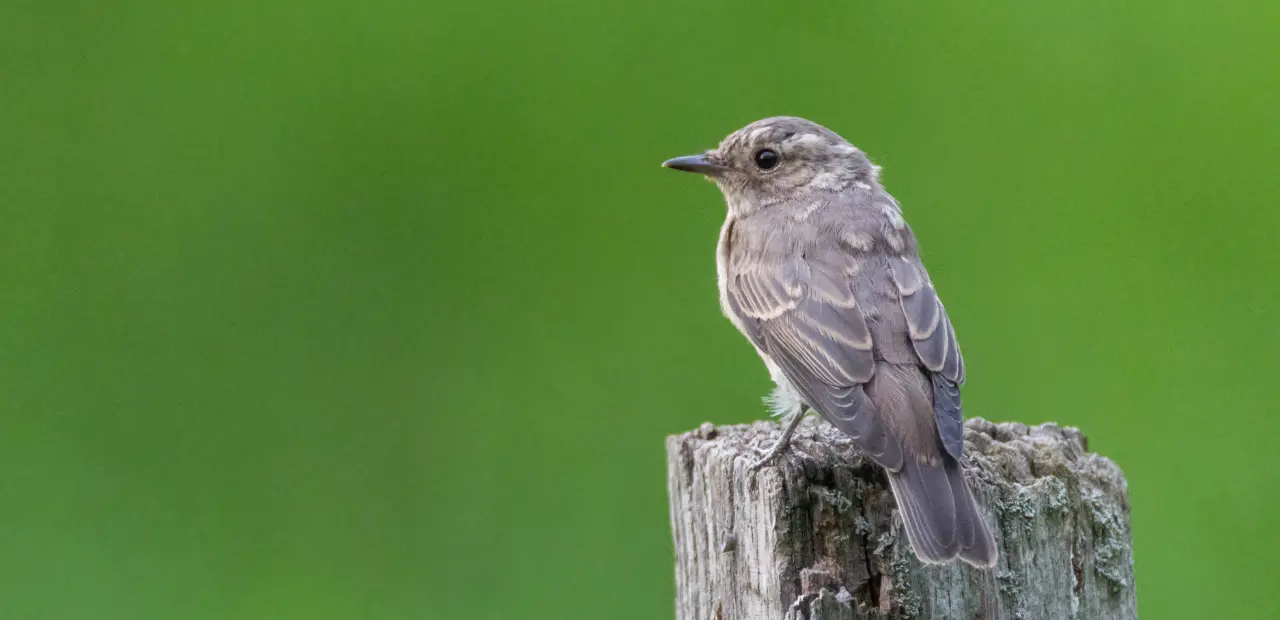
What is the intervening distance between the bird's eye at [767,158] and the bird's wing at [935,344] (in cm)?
104

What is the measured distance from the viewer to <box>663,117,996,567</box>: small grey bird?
3.74m

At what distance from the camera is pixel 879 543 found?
141 inches

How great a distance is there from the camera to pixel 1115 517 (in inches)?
146

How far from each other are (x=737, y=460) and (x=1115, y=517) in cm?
109

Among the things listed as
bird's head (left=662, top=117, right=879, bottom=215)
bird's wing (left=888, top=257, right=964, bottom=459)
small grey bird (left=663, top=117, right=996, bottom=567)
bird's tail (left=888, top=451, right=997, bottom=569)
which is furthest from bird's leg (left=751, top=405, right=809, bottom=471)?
bird's head (left=662, top=117, right=879, bottom=215)

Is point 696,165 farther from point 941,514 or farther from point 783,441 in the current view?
point 941,514

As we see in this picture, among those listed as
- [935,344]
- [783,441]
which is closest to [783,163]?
[935,344]

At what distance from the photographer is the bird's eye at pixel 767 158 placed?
570 centimetres

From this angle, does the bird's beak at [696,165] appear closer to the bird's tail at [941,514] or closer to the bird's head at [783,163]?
the bird's head at [783,163]

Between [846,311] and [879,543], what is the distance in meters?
1.16

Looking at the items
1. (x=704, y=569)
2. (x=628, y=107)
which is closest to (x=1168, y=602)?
(x=704, y=569)

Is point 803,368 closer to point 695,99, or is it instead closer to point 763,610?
point 763,610

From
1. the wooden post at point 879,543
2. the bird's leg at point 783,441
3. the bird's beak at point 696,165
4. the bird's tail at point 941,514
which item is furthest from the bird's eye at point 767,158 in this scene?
the bird's tail at point 941,514

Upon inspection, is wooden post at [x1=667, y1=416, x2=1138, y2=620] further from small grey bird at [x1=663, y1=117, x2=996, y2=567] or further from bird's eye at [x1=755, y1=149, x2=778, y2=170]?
bird's eye at [x1=755, y1=149, x2=778, y2=170]
